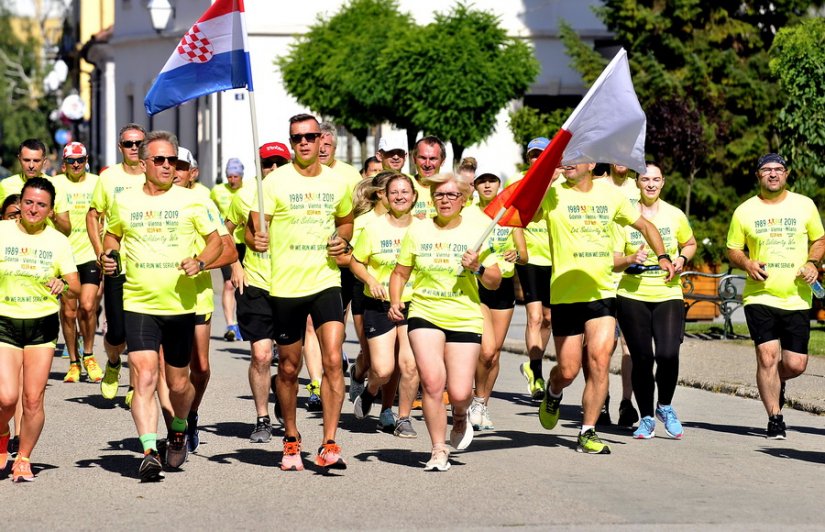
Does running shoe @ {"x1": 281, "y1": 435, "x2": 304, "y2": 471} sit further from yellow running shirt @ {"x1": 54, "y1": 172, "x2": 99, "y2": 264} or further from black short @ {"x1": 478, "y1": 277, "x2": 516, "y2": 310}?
yellow running shirt @ {"x1": 54, "y1": 172, "x2": 99, "y2": 264}

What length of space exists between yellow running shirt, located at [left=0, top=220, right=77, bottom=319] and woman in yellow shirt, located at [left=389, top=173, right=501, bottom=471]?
75.7 inches

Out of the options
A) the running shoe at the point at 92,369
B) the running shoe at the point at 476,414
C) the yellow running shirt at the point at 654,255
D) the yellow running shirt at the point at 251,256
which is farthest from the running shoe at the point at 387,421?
the running shoe at the point at 92,369

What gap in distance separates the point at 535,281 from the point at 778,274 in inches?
97.5

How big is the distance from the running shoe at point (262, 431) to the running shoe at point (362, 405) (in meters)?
0.89

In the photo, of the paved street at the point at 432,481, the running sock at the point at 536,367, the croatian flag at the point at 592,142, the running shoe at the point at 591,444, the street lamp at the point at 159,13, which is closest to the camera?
the paved street at the point at 432,481

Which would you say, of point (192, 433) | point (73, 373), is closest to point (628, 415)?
point (192, 433)

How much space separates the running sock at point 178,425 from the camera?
1005cm

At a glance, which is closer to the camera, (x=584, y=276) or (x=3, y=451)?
(x=3, y=451)

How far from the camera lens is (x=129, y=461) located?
1058 centimetres

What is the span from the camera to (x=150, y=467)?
9531 millimetres

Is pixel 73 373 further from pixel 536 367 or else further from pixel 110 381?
pixel 536 367

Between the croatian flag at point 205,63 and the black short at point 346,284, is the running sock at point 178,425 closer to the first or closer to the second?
the croatian flag at point 205,63

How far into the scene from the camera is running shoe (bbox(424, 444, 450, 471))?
999 cm

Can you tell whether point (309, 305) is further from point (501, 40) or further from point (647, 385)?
point (501, 40)
